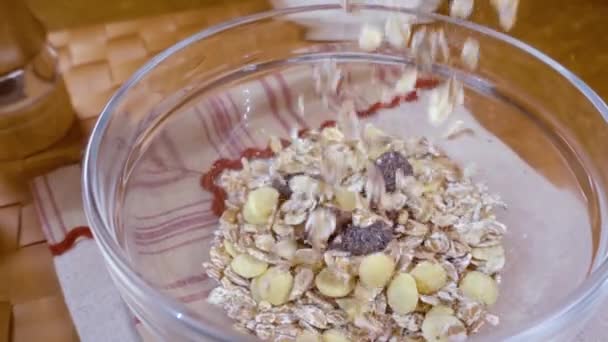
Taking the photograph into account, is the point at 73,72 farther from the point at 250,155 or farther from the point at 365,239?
the point at 365,239

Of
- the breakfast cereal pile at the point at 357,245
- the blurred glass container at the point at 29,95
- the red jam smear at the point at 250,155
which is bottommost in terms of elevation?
the breakfast cereal pile at the point at 357,245

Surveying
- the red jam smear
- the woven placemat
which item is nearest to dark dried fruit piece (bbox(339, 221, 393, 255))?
the red jam smear

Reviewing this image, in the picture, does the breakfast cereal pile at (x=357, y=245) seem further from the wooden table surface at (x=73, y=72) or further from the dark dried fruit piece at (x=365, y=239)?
the wooden table surface at (x=73, y=72)

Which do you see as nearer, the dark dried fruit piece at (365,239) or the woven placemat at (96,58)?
the dark dried fruit piece at (365,239)

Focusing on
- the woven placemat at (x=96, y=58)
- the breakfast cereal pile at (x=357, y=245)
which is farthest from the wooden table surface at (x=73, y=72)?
the breakfast cereal pile at (x=357, y=245)

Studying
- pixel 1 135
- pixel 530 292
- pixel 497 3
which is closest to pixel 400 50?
pixel 497 3

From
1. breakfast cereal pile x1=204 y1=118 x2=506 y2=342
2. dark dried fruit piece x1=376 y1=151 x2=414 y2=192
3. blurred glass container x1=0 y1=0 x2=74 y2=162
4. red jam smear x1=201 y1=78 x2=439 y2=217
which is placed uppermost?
blurred glass container x1=0 y1=0 x2=74 y2=162

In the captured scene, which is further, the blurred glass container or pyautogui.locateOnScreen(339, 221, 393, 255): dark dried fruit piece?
the blurred glass container

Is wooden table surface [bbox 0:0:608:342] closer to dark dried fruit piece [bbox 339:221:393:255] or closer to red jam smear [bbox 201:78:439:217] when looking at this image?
red jam smear [bbox 201:78:439:217]
